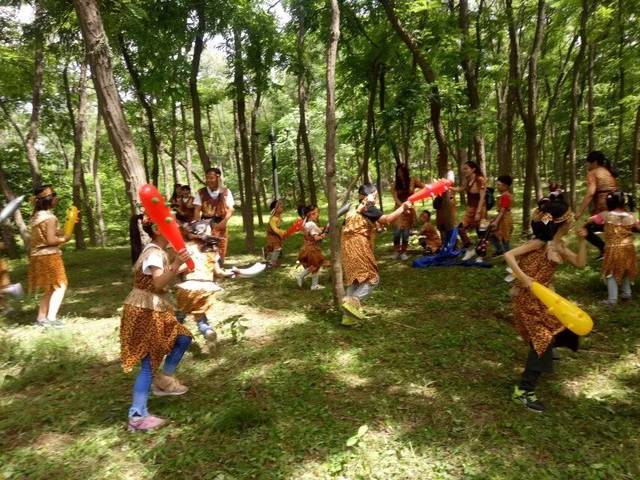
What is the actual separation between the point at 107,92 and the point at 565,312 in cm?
593

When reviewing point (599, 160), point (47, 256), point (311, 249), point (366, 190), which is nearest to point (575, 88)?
point (599, 160)

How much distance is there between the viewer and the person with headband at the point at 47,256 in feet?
21.0

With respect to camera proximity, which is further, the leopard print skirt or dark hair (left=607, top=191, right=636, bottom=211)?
the leopard print skirt

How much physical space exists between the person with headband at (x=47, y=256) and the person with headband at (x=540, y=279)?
6452 mm

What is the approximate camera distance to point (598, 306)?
632 cm

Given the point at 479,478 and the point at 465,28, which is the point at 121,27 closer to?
the point at 465,28

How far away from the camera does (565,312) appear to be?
3.50 metres

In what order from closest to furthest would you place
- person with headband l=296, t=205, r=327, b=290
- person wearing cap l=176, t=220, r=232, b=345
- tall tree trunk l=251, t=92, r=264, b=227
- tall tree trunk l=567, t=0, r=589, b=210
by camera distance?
1. person wearing cap l=176, t=220, r=232, b=345
2. person with headband l=296, t=205, r=327, b=290
3. tall tree trunk l=567, t=0, r=589, b=210
4. tall tree trunk l=251, t=92, r=264, b=227

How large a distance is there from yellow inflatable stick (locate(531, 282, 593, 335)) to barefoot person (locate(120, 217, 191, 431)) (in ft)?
10.1

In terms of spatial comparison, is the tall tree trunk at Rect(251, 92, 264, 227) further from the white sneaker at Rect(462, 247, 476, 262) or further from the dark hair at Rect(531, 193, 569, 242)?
the dark hair at Rect(531, 193, 569, 242)

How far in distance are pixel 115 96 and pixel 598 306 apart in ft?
25.3

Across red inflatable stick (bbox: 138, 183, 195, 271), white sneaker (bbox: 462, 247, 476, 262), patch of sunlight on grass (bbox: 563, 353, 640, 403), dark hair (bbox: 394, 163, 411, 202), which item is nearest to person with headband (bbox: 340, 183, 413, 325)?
patch of sunlight on grass (bbox: 563, 353, 640, 403)

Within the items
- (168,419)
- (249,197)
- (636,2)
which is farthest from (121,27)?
(636,2)

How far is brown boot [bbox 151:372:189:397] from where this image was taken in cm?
434
